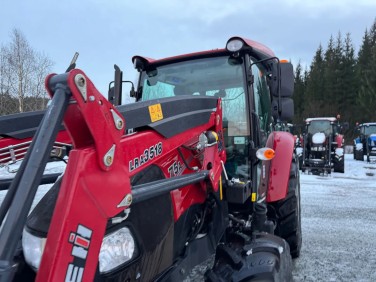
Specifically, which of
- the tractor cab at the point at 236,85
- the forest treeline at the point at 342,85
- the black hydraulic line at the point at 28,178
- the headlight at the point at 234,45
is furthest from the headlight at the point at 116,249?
the forest treeline at the point at 342,85

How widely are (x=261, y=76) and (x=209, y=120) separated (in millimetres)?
1280

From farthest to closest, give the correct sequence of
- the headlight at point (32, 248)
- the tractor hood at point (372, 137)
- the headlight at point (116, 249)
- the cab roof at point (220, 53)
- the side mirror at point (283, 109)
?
the tractor hood at point (372, 137)
the side mirror at point (283, 109)
the cab roof at point (220, 53)
the headlight at point (116, 249)
the headlight at point (32, 248)

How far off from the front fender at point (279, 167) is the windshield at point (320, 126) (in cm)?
1378

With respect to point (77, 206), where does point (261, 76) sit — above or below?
above

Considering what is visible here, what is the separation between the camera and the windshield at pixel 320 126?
16.5 metres

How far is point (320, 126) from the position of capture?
16.7 metres

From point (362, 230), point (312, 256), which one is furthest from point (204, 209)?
point (362, 230)

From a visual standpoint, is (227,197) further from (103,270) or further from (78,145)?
(78,145)

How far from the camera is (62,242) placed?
1137mm

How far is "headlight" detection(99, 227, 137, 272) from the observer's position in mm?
1490

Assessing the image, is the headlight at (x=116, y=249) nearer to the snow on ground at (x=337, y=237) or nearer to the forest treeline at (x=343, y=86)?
the snow on ground at (x=337, y=237)

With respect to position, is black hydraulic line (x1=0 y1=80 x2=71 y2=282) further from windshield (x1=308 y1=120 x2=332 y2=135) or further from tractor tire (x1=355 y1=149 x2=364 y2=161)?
tractor tire (x1=355 y1=149 x2=364 y2=161)

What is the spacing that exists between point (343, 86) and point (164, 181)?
45785mm

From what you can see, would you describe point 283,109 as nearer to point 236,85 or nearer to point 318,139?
point 236,85
